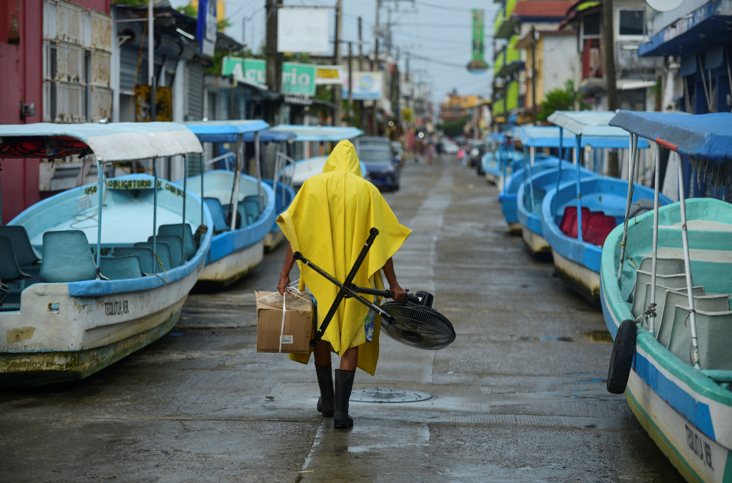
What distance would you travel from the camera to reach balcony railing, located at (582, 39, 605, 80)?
95.8ft

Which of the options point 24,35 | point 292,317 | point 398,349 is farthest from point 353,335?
point 24,35

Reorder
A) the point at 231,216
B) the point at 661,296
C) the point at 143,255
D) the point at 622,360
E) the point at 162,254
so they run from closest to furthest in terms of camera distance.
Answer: the point at 622,360 → the point at 661,296 → the point at 143,255 → the point at 162,254 → the point at 231,216

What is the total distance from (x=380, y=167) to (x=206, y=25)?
16.4m

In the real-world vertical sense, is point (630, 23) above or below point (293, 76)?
above

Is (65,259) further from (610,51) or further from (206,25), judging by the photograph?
(610,51)

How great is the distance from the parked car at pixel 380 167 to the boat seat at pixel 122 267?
23.8m

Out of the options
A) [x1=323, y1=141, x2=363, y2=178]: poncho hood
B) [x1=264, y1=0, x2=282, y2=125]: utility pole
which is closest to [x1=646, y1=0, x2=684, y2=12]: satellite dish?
[x1=323, y1=141, x2=363, y2=178]: poncho hood

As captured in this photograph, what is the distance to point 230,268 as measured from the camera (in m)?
11.6

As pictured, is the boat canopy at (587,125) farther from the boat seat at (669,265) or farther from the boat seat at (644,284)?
the boat seat at (644,284)

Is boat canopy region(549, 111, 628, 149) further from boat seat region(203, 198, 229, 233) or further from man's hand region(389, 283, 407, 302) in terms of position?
man's hand region(389, 283, 407, 302)

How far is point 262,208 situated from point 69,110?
11.6 ft

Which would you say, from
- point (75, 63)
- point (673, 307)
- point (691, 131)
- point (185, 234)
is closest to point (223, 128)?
point (185, 234)

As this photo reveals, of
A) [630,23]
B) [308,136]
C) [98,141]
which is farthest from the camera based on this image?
[630,23]

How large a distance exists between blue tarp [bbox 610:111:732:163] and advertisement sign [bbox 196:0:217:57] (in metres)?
11.7
